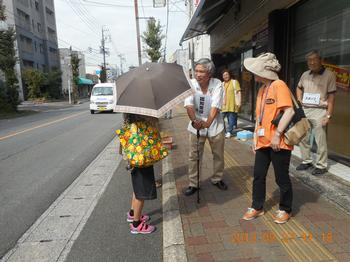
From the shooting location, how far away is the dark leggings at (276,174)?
10.8 ft

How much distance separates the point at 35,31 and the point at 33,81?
1415cm

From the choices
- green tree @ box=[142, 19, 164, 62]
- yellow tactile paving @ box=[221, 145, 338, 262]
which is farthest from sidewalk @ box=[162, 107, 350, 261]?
green tree @ box=[142, 19, 164, 62]

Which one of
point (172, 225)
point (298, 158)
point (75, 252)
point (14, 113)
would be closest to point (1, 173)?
point (75, 252)

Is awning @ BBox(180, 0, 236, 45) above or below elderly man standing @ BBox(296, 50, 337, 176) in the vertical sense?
above

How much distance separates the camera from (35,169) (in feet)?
20.9

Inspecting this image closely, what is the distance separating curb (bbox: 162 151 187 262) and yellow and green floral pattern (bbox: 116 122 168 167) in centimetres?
76

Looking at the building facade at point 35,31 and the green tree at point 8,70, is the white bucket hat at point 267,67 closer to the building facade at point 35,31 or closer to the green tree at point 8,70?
the green tree at point 8,70

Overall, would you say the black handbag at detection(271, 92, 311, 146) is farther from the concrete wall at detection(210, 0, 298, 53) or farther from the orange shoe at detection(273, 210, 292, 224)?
the concrete wall at detection(210, 0, 298, 53)

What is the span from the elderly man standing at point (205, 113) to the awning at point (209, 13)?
4428mm

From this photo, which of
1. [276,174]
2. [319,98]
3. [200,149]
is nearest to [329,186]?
[319,98]

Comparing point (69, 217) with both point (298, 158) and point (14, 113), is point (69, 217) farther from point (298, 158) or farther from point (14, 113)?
point (14, 113)

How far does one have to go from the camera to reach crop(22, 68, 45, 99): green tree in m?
40.4

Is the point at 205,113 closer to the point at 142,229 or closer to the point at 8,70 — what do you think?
the point at 142,229

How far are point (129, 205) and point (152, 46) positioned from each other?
2123 cm
